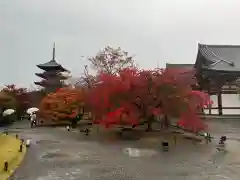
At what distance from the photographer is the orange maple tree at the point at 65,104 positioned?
34.1 m

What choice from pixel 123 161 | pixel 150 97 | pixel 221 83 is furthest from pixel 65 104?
pixel 221 83

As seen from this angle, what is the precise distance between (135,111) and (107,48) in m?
24.4

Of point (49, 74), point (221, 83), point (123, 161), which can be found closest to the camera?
point (123, 161)

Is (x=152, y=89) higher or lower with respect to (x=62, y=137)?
higher

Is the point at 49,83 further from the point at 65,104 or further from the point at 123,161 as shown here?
the point at 123,161

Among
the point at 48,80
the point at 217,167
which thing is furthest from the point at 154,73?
the point at 48,80

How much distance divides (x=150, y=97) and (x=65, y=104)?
40.7 ft

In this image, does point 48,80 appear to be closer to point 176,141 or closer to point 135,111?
point 135,111

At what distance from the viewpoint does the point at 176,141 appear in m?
24.0

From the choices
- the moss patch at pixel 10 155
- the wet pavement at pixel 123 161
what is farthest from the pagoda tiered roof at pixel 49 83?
the moss patch at pixel 10 155

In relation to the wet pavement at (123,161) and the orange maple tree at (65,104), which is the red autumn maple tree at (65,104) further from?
the wet pavement at (123,161)

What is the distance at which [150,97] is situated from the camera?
26.0 metres

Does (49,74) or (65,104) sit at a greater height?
(49,74)

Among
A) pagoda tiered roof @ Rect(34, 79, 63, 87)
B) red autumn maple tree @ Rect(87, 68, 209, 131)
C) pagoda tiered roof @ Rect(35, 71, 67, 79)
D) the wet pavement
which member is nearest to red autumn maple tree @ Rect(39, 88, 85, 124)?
red autumn maple tree @ Rect(87, 68, 209, 131)
